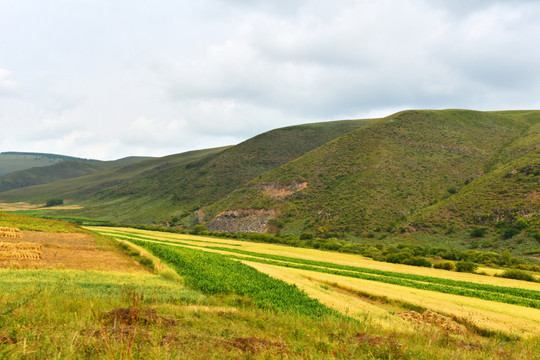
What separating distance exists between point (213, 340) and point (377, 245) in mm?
54325

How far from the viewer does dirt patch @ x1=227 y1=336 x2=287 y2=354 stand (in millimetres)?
8352

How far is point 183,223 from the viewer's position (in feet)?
333

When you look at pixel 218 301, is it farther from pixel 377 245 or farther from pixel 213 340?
pixel 377 245

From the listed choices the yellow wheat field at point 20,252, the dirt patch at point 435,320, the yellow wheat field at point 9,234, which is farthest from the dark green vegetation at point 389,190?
the yellow wheat field at point 9,234

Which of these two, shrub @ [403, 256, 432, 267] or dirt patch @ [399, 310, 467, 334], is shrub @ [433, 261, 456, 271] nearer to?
shrub @ [403, 256, 432, 267]

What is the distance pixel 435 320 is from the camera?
17141mm

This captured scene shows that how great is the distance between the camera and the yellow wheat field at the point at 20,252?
24969 mm

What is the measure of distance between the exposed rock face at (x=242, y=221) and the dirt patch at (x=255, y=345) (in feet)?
→ 245

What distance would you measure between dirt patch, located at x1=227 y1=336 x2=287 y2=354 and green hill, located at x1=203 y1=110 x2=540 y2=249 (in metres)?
61.1

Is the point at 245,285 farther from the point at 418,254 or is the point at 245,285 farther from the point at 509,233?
the point at 509,233

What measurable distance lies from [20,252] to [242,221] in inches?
2555

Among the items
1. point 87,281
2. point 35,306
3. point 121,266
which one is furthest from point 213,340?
point 121,266

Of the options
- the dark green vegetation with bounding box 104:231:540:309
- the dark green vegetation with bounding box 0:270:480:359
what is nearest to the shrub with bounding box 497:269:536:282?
the dark green vegetation with bounding box 104:231:540:309

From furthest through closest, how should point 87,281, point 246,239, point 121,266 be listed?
1. point 246,239
2. point 121,266
3. point 87,281
